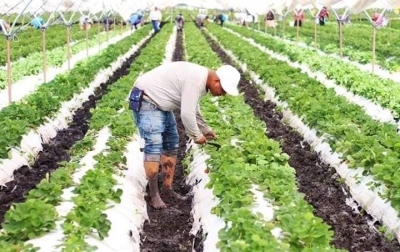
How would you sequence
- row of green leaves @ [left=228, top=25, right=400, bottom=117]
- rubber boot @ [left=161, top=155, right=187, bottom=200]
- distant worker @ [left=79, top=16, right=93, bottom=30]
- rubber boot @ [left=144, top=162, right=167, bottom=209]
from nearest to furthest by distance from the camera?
rubber boot @ [left=144, top=162, right=167, bottom=209]
rubber boot @ [left=161, top=155, right=187, bottom=200]
row of green leaves @ [left=228, top=25, right=400, bottom=117]
distant worker @ [left=79, top=16, right=93, bottom=30]

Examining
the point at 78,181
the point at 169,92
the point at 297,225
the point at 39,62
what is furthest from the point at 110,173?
the point at 39,62

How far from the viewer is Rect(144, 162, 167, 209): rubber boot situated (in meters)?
7.54

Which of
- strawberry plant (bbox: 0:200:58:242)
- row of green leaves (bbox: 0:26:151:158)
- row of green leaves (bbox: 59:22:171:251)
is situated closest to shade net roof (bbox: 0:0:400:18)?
row of green leaves (bbox: 0:26:151:158)

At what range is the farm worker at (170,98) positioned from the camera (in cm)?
704

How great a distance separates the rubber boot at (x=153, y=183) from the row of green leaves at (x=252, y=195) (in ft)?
2.18

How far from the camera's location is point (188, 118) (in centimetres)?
702

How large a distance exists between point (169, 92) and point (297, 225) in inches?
103

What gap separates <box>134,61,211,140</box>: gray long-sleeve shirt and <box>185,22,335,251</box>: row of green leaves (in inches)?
25.3

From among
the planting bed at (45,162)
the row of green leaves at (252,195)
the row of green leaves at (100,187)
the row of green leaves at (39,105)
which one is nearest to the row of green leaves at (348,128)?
the row of green leaves at (252,195)

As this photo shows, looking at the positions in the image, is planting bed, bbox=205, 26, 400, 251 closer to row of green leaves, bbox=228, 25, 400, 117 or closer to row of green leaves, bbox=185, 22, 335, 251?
row of green leaves, bbox=185, 22, 335, 251

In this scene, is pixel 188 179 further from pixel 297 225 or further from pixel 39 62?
pixel 39 62

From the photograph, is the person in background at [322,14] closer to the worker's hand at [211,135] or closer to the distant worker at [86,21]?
the distant worker at [86,21]

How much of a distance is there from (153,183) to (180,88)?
45.8 inches

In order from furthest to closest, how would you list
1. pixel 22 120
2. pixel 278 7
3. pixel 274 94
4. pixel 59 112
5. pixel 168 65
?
pixel 278 7, pixel 274 94, pixel 59 112, pixel 22 120, pixel 168 65
